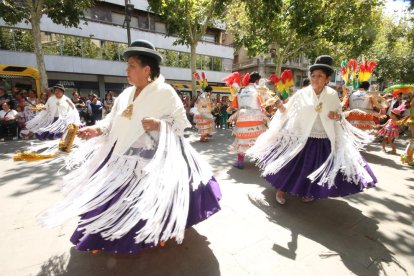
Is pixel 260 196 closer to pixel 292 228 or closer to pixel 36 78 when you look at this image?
pixel 292 228

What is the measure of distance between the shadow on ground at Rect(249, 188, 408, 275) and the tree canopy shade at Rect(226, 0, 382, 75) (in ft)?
28.7

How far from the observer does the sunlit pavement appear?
2230 mm

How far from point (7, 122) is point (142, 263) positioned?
8.83m

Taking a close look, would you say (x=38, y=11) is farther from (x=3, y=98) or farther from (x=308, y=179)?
(x=308, y=179)

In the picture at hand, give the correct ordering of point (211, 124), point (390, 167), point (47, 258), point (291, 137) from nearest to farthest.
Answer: point (47, 258) < point (291, 137) < point (390, 167) < point (211, 124)

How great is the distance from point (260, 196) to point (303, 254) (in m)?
1.36

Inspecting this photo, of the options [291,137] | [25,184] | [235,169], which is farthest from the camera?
[235,169]

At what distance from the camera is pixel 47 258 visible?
92.3 inches

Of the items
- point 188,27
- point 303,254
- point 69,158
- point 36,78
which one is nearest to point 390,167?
point 303,254

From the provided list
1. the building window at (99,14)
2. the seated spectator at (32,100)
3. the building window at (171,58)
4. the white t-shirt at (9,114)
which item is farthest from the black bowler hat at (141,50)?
the building window at (171,58)

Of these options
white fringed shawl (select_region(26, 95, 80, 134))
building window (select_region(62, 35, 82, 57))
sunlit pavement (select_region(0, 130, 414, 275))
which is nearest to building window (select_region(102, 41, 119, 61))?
building window (select_region(62, 35, 82, 57))

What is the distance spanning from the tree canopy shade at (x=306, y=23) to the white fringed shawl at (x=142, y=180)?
930cm

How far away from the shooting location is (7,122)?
849 centimetres

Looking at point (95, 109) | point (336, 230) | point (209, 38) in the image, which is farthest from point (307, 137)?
point (209, 38)
